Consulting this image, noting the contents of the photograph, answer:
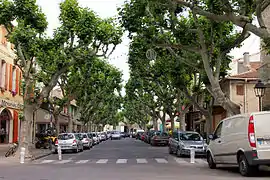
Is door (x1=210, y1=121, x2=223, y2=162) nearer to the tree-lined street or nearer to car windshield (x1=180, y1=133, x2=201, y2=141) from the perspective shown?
the tree-lined street

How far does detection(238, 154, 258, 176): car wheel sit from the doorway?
26.8m

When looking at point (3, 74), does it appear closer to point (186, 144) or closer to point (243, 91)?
point (186, 144)

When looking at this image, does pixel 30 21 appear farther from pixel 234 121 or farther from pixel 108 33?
pixel 234 121

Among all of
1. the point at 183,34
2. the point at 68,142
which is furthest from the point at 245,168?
the point at 68,142

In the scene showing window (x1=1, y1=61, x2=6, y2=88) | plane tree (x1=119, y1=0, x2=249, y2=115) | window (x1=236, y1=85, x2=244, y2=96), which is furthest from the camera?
window (x1=236, y1=85, x2=244, y2=96)

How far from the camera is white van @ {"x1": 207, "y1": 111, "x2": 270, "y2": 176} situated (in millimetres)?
12531

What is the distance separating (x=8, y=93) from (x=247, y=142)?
27.4 m

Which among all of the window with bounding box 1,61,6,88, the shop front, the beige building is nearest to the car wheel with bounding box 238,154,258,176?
the beige building

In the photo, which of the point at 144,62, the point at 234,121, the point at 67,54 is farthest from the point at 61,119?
the point at 234,121

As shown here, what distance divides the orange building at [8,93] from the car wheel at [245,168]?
24640 mm

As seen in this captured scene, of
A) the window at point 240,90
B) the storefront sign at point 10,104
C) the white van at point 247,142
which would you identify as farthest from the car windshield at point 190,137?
the storefront sign at point 10,104

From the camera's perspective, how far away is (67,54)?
79.8 ft

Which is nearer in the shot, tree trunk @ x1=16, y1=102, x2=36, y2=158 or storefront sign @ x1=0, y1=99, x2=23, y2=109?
tree trunk @ x1=16, y1=102, x2=36, y2=158

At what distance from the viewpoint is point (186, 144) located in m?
23.0
